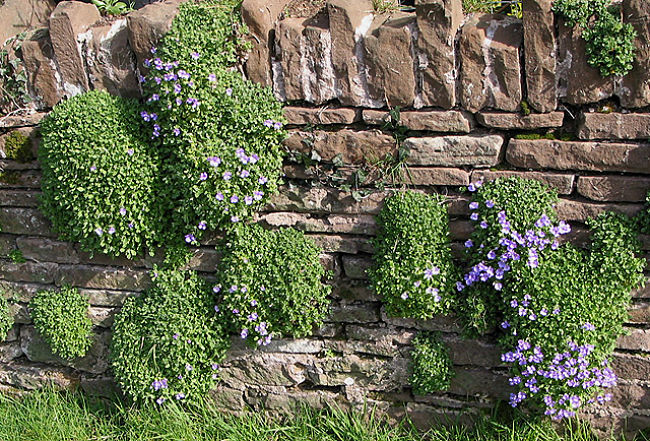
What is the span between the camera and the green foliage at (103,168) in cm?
299

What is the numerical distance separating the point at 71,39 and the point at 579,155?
2.41 metres

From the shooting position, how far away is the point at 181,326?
3.18m

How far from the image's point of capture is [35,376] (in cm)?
367

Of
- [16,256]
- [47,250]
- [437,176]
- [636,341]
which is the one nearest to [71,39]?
[47,250]

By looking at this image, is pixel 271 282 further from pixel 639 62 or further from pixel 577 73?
pixel 639 62

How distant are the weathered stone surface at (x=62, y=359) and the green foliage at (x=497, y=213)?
2.01 meters

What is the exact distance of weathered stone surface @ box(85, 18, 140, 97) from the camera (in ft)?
10.0

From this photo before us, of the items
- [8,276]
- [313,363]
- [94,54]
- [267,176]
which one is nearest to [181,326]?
[313,363]

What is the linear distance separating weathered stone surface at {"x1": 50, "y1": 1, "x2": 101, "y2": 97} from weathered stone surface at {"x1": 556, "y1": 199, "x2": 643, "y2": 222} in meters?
2.33

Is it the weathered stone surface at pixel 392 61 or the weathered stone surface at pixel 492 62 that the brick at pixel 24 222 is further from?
the weathered stone surface at pixel 492 62

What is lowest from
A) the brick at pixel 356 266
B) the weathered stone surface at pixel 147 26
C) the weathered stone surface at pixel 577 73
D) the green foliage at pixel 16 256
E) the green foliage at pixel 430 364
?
the green foliage at pixel 430 364

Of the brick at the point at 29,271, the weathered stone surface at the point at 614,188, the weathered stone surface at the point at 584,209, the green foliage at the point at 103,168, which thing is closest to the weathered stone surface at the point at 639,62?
the weathered stone surface at the point at 614,188

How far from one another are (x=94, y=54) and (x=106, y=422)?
1940mm

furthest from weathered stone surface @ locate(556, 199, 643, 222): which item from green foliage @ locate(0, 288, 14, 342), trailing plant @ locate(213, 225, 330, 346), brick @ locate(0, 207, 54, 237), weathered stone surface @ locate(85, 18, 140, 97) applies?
green foliage @ locate(0, 288, 14, 342)
